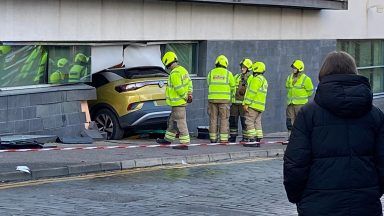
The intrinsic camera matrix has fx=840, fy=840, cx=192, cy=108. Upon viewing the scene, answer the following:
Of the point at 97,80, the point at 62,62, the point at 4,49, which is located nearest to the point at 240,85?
the point at 97,80

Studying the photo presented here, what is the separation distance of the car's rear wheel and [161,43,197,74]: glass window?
8.26ft

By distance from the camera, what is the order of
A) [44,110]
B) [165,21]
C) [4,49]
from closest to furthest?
[4,49] < [44,110] < [165,21]

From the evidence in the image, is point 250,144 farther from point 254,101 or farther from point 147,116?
point 147,116

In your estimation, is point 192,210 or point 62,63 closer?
point 192,210

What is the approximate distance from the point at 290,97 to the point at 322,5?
230 inches

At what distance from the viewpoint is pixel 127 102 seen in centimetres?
1681

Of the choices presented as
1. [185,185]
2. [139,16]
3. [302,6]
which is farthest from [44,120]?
[302,6]

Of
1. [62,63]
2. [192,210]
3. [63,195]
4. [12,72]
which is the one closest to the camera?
[192,210]

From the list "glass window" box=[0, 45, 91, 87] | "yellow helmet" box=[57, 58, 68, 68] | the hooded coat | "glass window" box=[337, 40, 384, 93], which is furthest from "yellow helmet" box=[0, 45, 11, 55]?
"glass window" box=[337, 40, 384, 93]

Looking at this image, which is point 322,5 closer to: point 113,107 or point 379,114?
point 113,107

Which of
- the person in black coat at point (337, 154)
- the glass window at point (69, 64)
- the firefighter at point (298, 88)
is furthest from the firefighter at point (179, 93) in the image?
the person in black coat at point (337, 154)

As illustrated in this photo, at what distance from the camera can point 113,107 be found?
17078 millimetres

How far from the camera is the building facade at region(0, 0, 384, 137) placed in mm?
15422

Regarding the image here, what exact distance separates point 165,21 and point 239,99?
8.06 feet
